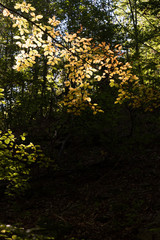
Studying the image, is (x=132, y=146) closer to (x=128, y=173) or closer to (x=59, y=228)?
(x=128, y=173)

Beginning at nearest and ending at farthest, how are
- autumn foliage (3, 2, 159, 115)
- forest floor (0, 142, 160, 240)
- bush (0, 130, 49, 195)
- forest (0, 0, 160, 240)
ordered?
Answer: autumn foliage (3, 2, 159, 115) < bush (0, 130, 49, 195) < forest floor (0, 142, 160, 240) < forest (0, 0, 160, 240)

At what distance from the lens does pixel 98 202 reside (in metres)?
6.06

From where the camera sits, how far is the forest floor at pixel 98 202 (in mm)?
4379

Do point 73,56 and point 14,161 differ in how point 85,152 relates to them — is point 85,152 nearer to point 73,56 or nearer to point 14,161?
point 14,161

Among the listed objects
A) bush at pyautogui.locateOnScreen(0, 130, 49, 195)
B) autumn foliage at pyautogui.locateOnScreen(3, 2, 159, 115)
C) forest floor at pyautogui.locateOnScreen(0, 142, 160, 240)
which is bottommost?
forest floor at pyautogui.locateOnScreen(0, 142, 160, 240)

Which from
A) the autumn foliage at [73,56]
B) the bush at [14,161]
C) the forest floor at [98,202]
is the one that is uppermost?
the autumn foliage at [73,56]

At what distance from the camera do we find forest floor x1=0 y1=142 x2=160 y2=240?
172 inches

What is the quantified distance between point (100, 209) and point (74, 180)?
7.64 ft

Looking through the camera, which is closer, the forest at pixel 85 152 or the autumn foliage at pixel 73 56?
the autumn foliage at pixel 73 56

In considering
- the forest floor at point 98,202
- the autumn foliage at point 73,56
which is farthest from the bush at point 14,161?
the autumn foliage at point 73,56

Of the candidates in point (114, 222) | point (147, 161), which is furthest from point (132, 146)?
point (114, 222)

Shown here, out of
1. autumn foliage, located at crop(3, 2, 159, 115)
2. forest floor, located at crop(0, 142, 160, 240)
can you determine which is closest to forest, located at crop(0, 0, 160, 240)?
forest floor, located at crop(0, 142, 160, 240)

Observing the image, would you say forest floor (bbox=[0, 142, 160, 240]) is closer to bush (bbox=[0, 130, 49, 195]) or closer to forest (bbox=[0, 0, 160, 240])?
forest (bbox=[0, 0, 160, 240])

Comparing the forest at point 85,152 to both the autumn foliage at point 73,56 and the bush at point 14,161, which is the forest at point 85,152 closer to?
the bush at point 14,161
